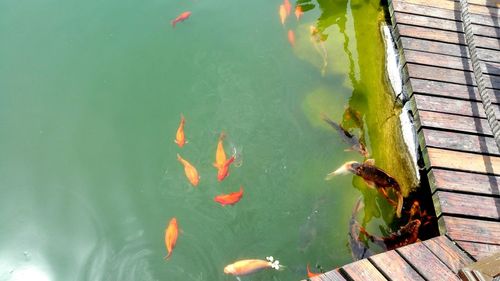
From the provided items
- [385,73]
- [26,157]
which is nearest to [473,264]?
[385,73]

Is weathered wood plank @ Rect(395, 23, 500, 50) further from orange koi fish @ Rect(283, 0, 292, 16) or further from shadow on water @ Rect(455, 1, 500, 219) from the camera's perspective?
orange koi fish @ Rect(283, 0, 292, 16)

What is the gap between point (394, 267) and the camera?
Answer: 3152mm

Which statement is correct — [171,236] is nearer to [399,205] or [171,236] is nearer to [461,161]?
[399,205]

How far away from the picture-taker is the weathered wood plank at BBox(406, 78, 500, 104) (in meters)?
4.43

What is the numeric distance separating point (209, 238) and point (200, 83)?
2.00m

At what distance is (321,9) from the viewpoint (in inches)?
250

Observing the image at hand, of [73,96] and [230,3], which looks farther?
[230,3]

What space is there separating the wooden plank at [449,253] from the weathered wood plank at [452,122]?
1188 millimetres

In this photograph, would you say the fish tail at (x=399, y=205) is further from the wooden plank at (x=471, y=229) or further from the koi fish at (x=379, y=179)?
the wooden plank at (x=471, y=229)

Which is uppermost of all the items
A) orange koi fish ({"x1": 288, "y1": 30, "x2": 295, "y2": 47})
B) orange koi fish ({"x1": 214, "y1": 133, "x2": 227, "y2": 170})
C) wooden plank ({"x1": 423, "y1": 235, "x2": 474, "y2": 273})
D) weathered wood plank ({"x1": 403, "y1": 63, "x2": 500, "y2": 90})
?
orange koi fish ({"x1": 288, "y1": 30, "x2": 295, "y2": 47})

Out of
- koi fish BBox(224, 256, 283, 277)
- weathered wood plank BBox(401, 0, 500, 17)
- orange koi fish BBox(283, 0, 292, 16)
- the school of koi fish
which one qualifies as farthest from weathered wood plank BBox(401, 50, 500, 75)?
koi fish BBox(224, 256, 283, 277)

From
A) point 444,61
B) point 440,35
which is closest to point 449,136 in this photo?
point 444,61

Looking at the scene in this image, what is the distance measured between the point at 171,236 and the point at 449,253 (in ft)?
7.53

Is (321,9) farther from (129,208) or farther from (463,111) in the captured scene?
(129,208)
